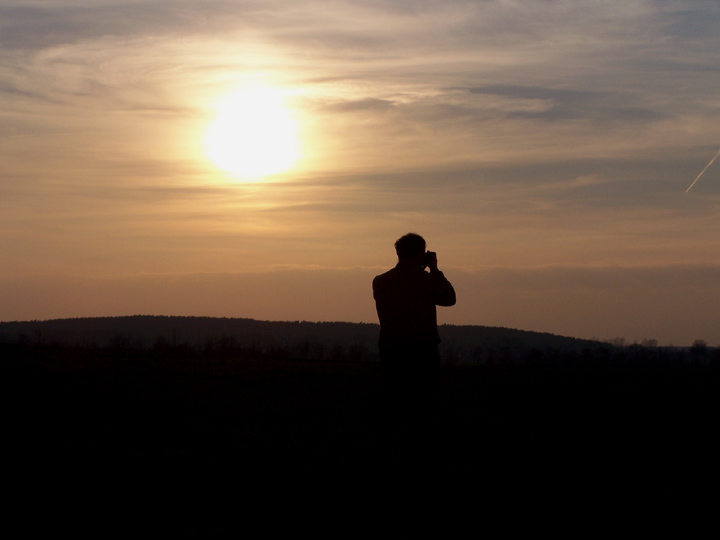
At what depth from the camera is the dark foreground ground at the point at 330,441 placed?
6324 mm

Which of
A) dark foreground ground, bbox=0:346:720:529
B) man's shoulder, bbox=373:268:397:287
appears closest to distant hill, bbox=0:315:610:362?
dark foreground ground, bbox=0:346:720:529

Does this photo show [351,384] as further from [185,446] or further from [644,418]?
[185,446]

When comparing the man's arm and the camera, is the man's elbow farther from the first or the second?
the camera

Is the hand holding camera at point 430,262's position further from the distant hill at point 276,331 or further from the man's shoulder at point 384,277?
the distant hill at point 276,331

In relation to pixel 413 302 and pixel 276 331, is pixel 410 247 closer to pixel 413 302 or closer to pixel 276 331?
pixel 413 302

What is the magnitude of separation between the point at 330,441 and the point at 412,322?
196cm

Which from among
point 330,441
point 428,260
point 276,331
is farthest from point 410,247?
point 276,331

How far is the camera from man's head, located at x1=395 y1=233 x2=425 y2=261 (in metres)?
7.44

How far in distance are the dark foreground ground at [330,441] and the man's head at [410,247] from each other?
1484mm

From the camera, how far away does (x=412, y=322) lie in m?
7.33

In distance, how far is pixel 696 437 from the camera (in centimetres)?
879

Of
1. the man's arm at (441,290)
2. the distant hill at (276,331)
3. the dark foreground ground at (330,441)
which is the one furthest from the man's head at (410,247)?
the distant hill at (276,331)

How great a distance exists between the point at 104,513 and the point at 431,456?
3.25 m

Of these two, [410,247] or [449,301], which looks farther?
[410,247]
